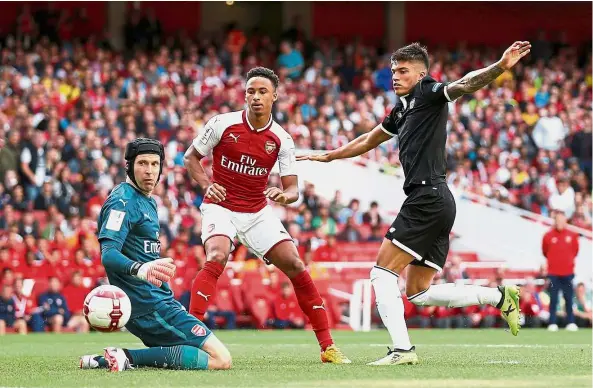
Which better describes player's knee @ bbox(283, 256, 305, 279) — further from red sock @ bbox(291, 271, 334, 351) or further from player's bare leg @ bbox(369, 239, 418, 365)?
player's bare leg @ bbox(369, 239, 418, 365)

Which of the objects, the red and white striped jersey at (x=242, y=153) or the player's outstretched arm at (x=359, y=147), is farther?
the red and white striped jersey at (x=242, y=153)

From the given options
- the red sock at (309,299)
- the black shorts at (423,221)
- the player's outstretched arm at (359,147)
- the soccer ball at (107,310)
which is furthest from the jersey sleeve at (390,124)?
the soccer ball at (107,310)

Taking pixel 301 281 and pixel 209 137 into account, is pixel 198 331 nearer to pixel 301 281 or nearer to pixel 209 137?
pixel 301 281

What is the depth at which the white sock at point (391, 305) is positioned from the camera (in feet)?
31.2

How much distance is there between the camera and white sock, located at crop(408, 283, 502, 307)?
32.4 ft

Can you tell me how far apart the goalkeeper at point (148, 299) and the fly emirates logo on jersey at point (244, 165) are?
5.72 feet

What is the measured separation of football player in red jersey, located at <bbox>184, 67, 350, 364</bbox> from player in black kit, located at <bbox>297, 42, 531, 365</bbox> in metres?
0.99

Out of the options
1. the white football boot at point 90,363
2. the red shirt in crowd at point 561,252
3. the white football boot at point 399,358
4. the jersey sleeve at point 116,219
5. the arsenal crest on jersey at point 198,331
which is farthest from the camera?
the red shirt in crowd at point 561,252

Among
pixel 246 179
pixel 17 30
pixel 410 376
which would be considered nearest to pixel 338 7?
pixel 17 30

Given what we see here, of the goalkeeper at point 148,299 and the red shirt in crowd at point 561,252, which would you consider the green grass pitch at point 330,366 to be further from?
the red shirt in crowd at point 561,252

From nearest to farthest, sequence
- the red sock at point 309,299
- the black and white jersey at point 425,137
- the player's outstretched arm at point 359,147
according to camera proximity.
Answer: the black and white jersey at point 425,137 → the player's outstretched arm at point 359,147 → the red sock at point 309,299

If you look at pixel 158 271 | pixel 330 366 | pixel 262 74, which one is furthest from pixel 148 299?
pixel 262 74

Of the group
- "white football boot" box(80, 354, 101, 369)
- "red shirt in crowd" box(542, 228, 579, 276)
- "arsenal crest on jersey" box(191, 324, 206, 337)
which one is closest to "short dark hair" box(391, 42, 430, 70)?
"arsenal crest on jersey" box(191, 324, 206, 337)

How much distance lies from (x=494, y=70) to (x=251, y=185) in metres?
2.76
